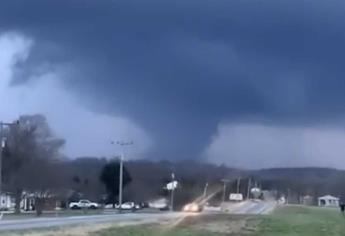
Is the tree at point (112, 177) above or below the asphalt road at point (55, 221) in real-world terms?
above

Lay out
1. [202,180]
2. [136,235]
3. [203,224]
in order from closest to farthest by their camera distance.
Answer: [136,235]
[203,224]
[202,180]

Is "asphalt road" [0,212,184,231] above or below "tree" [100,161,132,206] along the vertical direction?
below

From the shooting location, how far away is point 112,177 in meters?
158

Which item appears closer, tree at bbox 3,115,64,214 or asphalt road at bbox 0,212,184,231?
asphalt road at bbox 0,212,184,231

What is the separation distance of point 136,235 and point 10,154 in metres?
81.1

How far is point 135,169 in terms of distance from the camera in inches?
6024

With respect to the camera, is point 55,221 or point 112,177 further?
point 112,177

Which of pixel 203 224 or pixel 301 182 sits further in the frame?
pixel 301 182

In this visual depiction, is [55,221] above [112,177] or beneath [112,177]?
beneath

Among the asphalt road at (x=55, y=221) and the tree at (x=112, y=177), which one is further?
the tree at (x=112, y=177)

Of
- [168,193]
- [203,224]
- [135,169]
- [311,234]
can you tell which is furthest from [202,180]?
[311,234]

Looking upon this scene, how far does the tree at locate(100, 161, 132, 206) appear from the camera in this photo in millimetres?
156600

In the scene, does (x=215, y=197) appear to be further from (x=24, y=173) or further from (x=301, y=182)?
(x=24, y=173)

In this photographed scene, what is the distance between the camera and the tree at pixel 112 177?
514 feet
